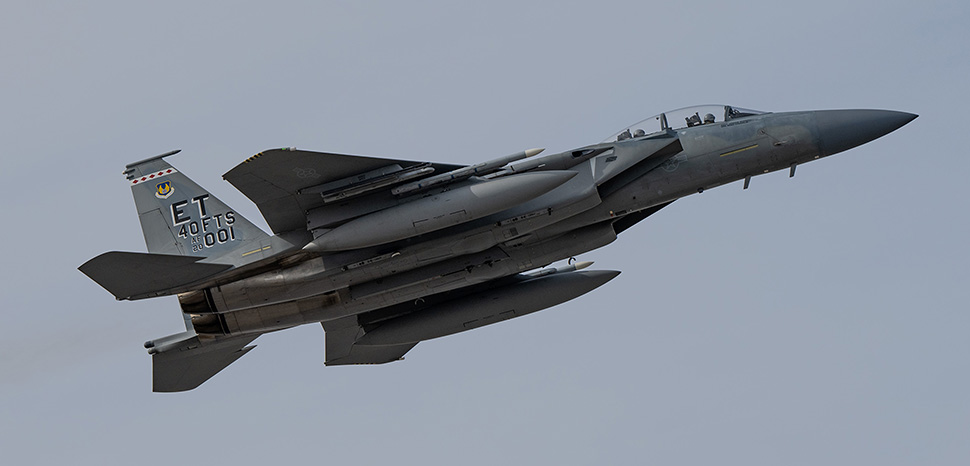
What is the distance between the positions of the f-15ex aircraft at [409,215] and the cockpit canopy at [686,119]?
23 millimetres

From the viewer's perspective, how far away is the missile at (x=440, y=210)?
18.0 meters

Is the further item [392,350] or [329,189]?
[392,350]

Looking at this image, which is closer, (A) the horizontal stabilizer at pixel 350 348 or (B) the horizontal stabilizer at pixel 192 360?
(B) the horizontal stabilizer at pixel 192 360

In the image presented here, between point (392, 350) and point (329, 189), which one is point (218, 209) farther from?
point (392, 350)

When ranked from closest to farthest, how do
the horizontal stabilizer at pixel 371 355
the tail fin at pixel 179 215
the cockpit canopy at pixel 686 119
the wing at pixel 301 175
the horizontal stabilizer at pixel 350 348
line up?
the wing at pixel 301 175 < the cockpit canopy at pixel 686 119 < the tail fin at pixel 179 215 < the horizontal stabilizer at pixel 350 348 < the horizontal stabilizer at pixel 371 355

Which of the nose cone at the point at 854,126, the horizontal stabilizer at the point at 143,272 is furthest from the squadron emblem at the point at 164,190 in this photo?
the nose cone at the point at 854,126

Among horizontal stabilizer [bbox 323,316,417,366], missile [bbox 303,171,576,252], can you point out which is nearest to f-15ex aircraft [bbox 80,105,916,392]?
missile [bbox 303,171,576,252]

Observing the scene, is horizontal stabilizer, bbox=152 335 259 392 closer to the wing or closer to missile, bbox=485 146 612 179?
the wing

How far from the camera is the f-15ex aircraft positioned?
18.3 meters

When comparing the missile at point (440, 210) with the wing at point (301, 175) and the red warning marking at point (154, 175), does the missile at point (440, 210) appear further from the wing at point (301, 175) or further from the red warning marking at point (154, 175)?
the red warning marking at point (154, 175)

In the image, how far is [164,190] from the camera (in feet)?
68.5

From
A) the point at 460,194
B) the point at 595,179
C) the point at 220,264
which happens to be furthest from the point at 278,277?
the point at 595,179

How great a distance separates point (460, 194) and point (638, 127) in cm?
321

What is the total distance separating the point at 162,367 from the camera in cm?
2195
